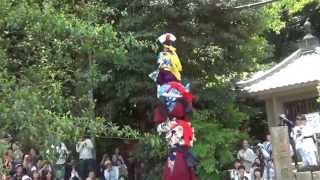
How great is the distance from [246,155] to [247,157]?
61mm

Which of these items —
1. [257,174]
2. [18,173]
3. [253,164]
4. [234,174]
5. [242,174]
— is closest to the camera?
[18,173]

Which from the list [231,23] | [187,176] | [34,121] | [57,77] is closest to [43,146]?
[34,121]

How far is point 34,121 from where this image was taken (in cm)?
382

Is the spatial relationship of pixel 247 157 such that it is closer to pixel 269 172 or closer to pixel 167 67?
pixel 269 172

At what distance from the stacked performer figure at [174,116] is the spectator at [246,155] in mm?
5529

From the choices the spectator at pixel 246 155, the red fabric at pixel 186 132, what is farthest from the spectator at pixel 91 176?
the red fabric at pixel 186 132

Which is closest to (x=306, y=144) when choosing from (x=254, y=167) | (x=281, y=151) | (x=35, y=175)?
(x=254, y=167)

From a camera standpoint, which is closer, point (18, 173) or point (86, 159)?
point (18, 173)

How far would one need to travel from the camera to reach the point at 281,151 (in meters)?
10.5

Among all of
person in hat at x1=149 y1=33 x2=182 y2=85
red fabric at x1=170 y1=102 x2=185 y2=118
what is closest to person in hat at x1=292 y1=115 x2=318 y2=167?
red fabric at x1=170 y1=102 x2=185 y2=118

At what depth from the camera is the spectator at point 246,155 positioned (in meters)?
13.9

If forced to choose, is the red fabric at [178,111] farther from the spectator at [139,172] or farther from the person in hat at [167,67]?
the spectator at [139,172]

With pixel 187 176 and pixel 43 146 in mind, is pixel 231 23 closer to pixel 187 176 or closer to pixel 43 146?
pixel 187 176

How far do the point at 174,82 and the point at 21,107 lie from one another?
4.90 meters
